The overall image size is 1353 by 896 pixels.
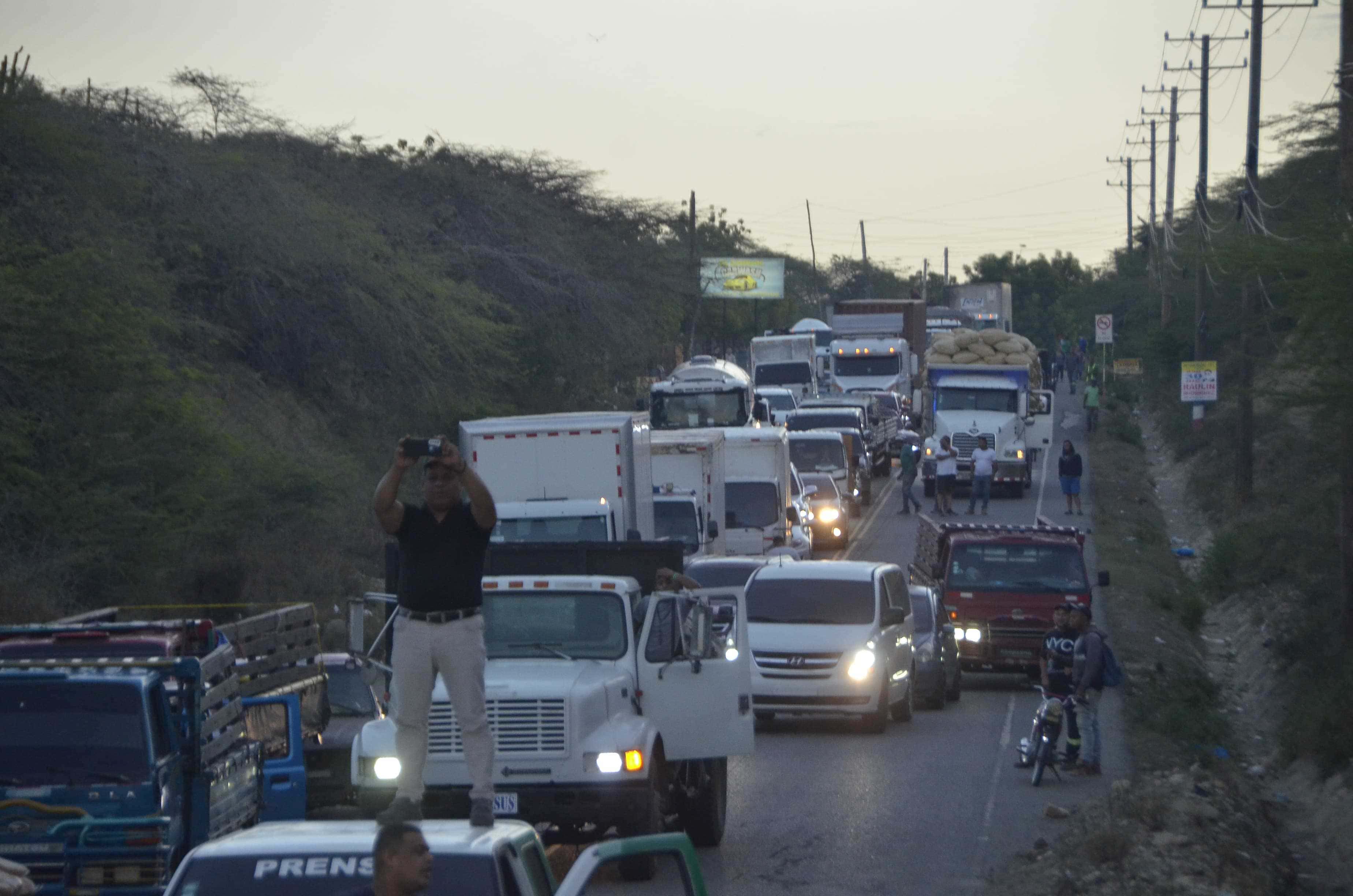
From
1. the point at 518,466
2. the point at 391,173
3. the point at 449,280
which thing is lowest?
the point at 518,466

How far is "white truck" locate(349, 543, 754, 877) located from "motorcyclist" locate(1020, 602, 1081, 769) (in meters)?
4.44

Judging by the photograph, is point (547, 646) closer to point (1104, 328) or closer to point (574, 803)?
point (574, 803)

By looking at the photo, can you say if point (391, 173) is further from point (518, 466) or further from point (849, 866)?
point (849, 866)

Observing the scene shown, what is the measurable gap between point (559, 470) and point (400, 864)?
673 inches

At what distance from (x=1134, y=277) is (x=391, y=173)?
6158cm

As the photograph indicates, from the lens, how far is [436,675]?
7.45 m

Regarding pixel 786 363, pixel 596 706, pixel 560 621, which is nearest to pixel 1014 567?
pixel 560 621

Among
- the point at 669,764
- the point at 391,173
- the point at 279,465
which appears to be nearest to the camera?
the point at 669,764

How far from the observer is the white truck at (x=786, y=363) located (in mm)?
59844

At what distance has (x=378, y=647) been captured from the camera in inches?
514

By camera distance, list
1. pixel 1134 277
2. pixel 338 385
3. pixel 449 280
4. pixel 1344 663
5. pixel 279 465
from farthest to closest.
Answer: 1. pixel 1134 277
2. pixel 449 280
3. pixel 338 385
4. pixel 279 465
5. pixel 1344 663

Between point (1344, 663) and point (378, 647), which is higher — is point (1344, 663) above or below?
below

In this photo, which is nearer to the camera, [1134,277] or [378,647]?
[378,647]

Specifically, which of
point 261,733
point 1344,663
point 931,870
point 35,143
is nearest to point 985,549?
point 1344,663
